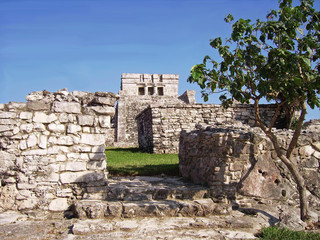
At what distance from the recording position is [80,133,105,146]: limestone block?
530 centimetres

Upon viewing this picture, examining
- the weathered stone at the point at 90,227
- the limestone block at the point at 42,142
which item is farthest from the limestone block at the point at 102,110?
the weathered stone at the point at 90,227

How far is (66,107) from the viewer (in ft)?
17.3

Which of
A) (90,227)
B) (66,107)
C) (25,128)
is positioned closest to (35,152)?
(25,128)

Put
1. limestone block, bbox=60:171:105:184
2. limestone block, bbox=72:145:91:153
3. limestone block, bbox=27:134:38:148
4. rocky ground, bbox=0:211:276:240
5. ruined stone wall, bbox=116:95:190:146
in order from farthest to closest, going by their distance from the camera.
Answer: ruined stone wall, bbox=116:95:190:146 < limestone block, bbox=72:145:91:153 < limestone block, bbox=60:171:105:184 < limestone block, bbox=27:134:38:148 < rocky ground, bbox=0:211:276:240

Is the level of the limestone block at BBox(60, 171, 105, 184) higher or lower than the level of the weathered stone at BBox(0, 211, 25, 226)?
higher

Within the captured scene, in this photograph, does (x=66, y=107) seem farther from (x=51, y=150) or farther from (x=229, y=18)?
(x=229, y=18)

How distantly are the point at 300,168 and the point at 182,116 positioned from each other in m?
6.88

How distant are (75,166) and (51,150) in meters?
0.49

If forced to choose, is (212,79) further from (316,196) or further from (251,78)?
(316,196)

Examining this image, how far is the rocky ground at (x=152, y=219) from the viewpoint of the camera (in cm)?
426

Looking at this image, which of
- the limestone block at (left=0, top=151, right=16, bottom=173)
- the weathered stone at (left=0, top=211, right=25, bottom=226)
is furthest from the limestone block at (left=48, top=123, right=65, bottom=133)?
the weathered stone at (left=0, top=211, right=25, bottom=226)

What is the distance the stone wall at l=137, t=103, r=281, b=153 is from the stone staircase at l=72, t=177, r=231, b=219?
6.54 metres

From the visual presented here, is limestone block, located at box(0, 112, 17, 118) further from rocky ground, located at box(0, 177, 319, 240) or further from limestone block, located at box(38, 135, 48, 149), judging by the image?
rocky ground, located at box(0, 177, 319, 240)

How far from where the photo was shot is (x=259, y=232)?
4.61 m
